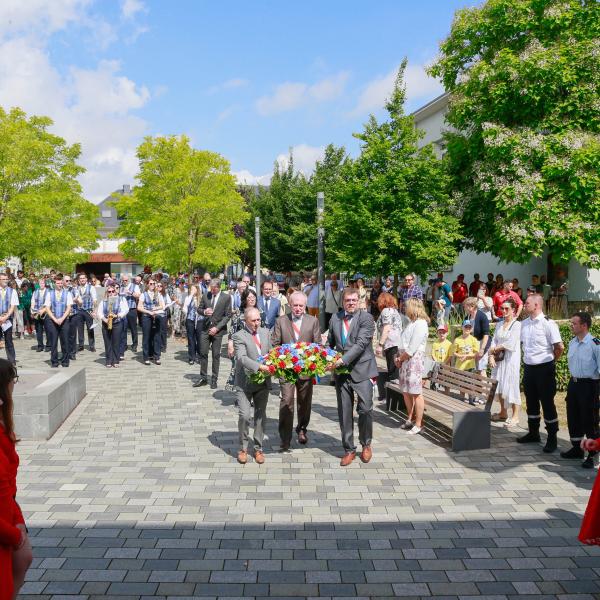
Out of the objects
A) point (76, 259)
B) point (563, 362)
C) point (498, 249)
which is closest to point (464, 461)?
point (563, 362)

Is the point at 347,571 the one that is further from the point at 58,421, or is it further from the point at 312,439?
the point at 58,421

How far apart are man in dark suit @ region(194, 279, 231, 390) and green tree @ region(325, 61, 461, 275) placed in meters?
6.53

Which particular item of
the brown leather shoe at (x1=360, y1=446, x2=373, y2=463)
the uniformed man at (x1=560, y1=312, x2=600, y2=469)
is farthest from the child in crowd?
the brown leather shoe at (x1=360, y1=446, x2=373, y2=463)

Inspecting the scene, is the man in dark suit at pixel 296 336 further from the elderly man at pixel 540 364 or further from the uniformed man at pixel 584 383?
the uniformed man at pixel 584 383

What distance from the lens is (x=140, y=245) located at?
2691 centimetres

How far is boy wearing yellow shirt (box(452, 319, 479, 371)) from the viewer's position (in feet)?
32.7

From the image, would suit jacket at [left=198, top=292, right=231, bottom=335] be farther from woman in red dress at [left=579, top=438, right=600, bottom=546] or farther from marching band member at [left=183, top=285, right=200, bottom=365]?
woman in red dress at [left=579, top=438, right=600, bottom=546]

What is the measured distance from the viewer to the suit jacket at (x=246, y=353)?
7078 millimetres

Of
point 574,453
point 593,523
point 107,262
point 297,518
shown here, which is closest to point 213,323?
point 297,518

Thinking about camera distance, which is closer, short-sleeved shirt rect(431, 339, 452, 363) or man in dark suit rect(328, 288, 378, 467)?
man in dark suit rect(328, 288, 378, 467)

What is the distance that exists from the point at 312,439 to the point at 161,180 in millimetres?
21387

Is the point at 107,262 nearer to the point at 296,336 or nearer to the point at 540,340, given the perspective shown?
the point at 296,336

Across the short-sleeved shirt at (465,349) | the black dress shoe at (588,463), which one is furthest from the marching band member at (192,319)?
the black dress shoe at (588,463)

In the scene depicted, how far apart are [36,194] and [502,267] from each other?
22.2m
